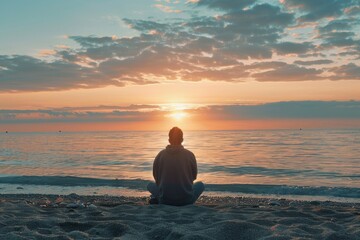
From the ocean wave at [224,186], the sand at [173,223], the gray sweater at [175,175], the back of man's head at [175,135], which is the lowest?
the ocean wave at [224,186]

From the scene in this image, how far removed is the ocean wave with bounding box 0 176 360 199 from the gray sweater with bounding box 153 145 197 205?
630 cm

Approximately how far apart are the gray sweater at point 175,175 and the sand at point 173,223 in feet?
1.28

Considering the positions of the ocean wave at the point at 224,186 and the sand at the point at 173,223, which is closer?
the sand at the point at 173,223

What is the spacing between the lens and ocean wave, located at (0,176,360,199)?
1339 cm

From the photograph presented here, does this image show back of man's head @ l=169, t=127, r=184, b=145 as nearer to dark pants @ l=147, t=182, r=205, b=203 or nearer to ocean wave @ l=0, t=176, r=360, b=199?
dark pants @ l=147, t=182, r=205, b=203

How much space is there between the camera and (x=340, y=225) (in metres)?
5.79

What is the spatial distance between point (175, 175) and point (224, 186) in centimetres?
722

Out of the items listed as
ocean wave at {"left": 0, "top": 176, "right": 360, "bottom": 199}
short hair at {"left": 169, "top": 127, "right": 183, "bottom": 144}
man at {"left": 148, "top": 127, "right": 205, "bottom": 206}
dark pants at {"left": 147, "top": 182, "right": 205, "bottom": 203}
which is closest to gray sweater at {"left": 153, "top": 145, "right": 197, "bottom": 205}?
man at {"left": 148, "top": 127, "right": 205, "bottom": 206}

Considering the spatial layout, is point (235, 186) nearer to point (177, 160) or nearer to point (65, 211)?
point (177, 160)

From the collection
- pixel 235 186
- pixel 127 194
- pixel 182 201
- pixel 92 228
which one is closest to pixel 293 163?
pixel 235 186

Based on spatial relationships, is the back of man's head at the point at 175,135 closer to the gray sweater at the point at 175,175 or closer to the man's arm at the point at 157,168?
the gray sweater at the point at 175,175

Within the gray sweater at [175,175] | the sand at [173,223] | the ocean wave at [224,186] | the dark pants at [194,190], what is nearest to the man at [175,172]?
the gray sweater at [175,175]

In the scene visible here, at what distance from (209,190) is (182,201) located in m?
6.30

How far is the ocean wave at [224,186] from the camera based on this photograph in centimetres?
1339
